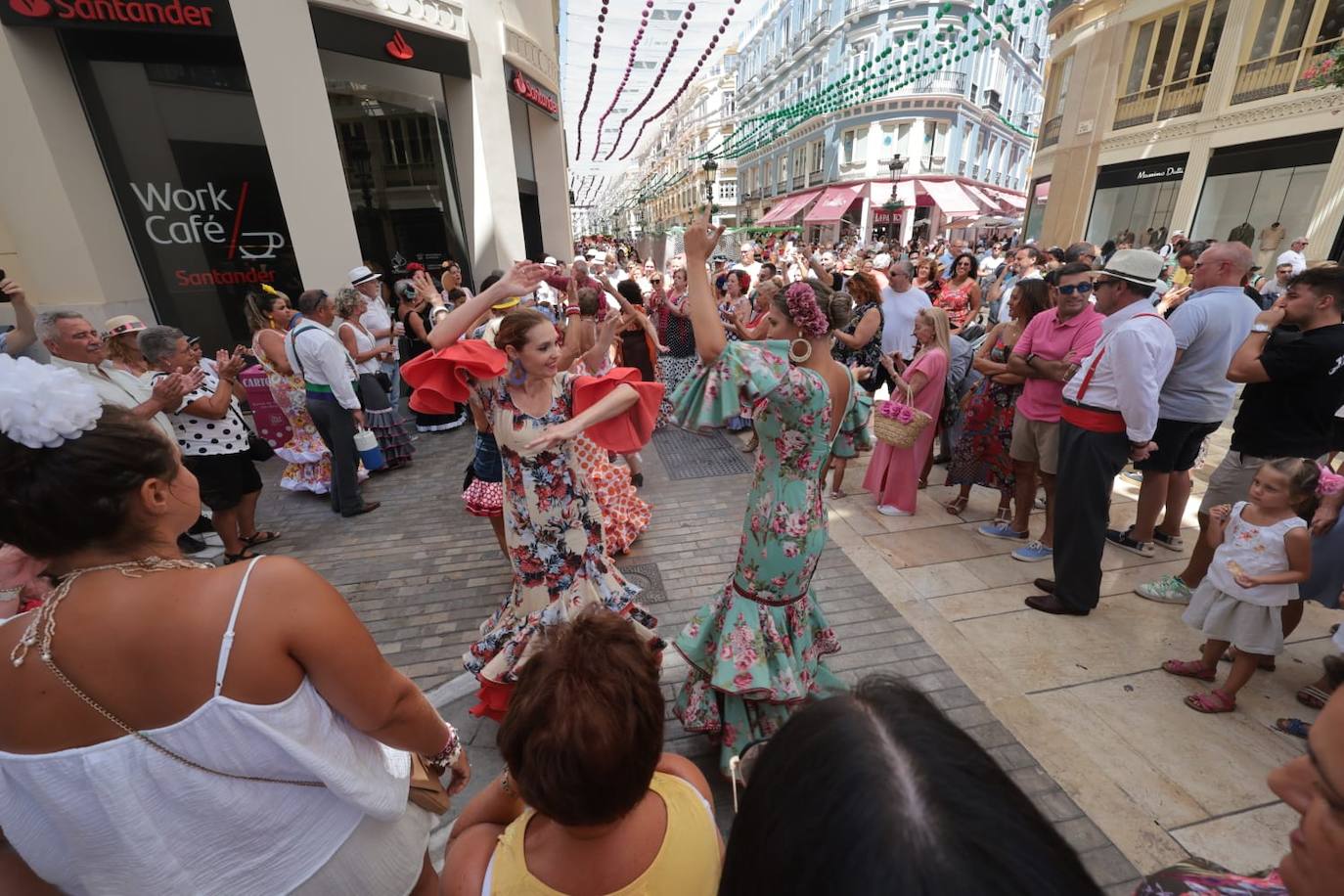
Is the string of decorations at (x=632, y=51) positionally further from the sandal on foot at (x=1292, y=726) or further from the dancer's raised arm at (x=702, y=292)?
the sandal on foot at (x=1292, y=726)

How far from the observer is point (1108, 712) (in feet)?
9.49

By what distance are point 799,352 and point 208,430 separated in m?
4.58

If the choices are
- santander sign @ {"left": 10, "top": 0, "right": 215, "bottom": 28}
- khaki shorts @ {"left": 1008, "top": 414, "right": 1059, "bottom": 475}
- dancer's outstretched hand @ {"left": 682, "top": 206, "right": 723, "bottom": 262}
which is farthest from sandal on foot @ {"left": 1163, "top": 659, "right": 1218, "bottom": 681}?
santander sign @ {"left": 10, "top": 0, "right": 215, "bottom": 28}

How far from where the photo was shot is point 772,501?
250 cm

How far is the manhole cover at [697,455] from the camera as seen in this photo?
627cm

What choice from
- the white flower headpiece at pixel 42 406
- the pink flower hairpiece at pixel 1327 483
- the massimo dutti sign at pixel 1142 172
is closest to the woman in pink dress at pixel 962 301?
the pink flower hairpiece at pixel 1327 483

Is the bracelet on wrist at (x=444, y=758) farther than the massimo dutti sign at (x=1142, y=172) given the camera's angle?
No

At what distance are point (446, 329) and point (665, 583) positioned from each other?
2453 millimetres

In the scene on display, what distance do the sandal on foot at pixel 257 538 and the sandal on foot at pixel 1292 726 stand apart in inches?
279

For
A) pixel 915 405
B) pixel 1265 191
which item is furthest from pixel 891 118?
pixel 915 405

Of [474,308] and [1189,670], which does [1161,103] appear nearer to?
[1189,670]

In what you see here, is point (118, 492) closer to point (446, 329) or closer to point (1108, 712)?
point (446, 329)

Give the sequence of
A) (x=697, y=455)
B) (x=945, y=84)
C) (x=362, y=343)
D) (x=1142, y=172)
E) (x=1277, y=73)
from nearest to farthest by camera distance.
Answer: (x=362, y=343)
(x=697, y=455)
(x=1277, y=73)
(x=1142, y=172)
(x=945, y=84)

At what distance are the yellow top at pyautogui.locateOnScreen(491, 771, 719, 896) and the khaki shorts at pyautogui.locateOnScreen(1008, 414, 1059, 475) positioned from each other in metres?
3.93
